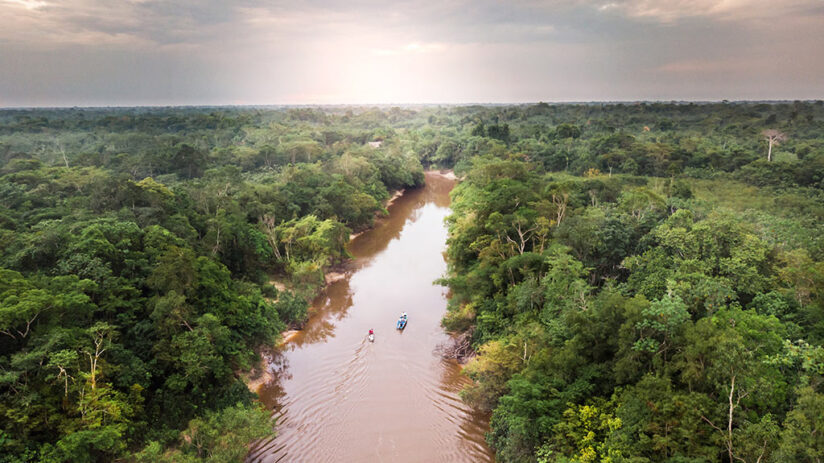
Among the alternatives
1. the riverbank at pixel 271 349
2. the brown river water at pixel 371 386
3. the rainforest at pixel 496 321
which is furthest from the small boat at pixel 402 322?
the riverbank at pixel 271 349

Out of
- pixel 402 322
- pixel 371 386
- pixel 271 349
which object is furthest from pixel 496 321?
pixel 271 349

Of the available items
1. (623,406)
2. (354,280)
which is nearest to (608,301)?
(623,406)

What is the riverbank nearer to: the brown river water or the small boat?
the brown river water

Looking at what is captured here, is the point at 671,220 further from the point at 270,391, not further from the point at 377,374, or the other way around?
the point at 270,391

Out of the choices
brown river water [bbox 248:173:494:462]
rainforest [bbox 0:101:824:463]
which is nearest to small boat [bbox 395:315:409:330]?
brown river water [bbox 248:173:494:462]

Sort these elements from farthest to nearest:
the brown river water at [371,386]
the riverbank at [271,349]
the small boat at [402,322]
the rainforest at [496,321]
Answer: the small boat at [402,322] → the riverbank at [271,349] → the brown river water at [371,386] → the rainforest at [496,321]

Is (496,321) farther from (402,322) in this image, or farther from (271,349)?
(271,349)

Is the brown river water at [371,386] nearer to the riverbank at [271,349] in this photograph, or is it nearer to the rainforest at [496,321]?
the riverbank at [271,349]

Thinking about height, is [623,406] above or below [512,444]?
above
